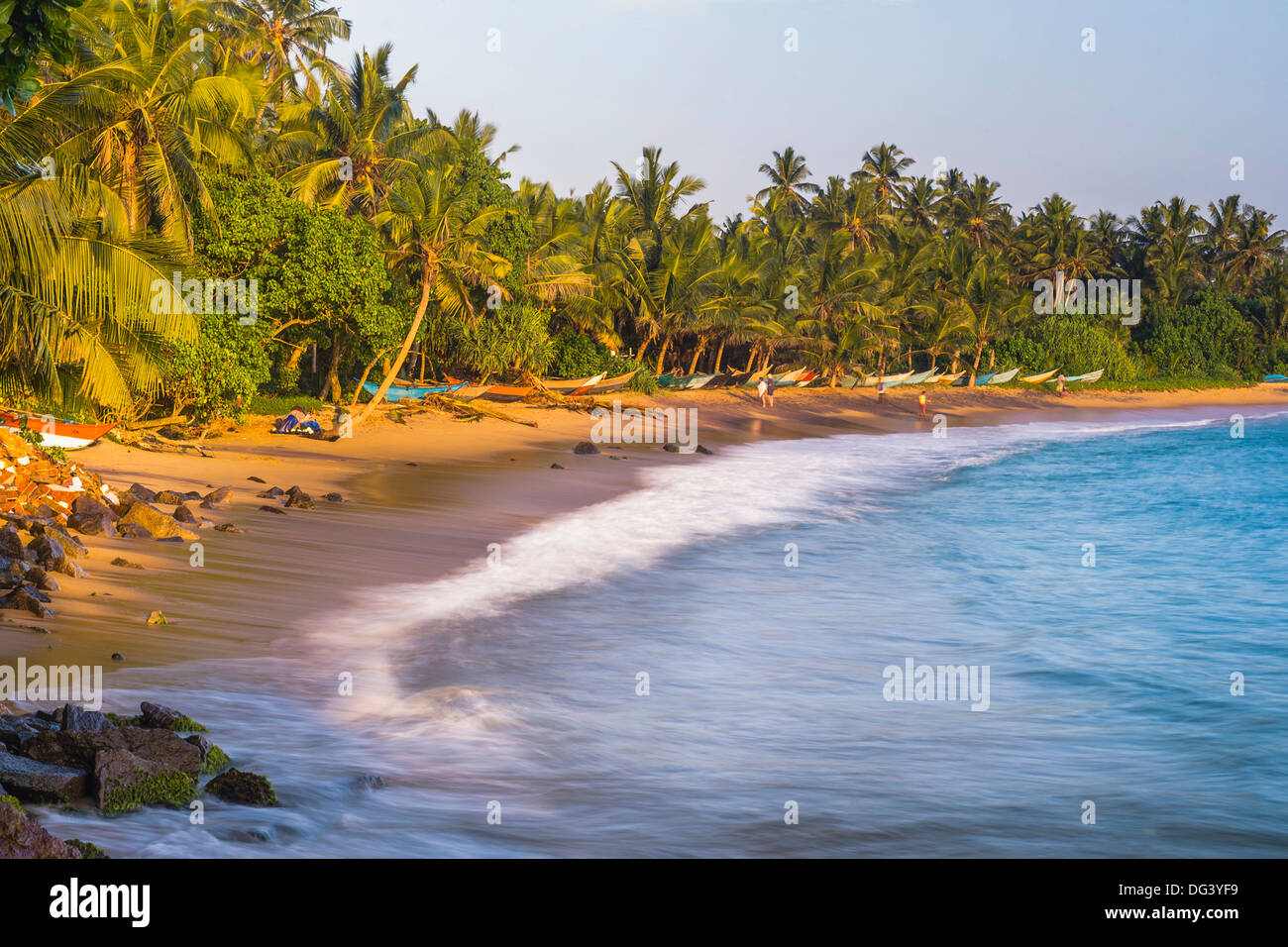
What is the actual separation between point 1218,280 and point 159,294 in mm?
92839

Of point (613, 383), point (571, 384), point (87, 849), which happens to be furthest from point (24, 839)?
point (613, 383)

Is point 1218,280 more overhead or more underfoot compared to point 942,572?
more overhead

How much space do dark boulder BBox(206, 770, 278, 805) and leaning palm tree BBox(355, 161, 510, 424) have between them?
20146mm

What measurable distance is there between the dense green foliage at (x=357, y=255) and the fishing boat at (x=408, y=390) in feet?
2.03

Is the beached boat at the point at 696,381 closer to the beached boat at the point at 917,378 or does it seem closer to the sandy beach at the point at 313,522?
the sandy beach at the point at 313,522

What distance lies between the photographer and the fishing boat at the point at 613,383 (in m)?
37.9

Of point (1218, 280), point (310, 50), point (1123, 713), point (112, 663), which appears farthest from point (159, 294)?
point (1218, 280)

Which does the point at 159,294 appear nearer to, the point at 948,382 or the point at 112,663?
the point at 112,663

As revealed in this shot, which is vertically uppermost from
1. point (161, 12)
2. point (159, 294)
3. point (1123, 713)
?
Result: point (161, 12)

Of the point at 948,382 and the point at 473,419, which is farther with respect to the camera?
the point at 948,382

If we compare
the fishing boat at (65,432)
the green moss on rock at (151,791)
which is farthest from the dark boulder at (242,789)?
the fishing boat at (65,432)

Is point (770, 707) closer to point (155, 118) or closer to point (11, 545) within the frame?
point (11, 545)

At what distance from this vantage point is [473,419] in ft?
96.5

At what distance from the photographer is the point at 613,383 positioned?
126 ft
